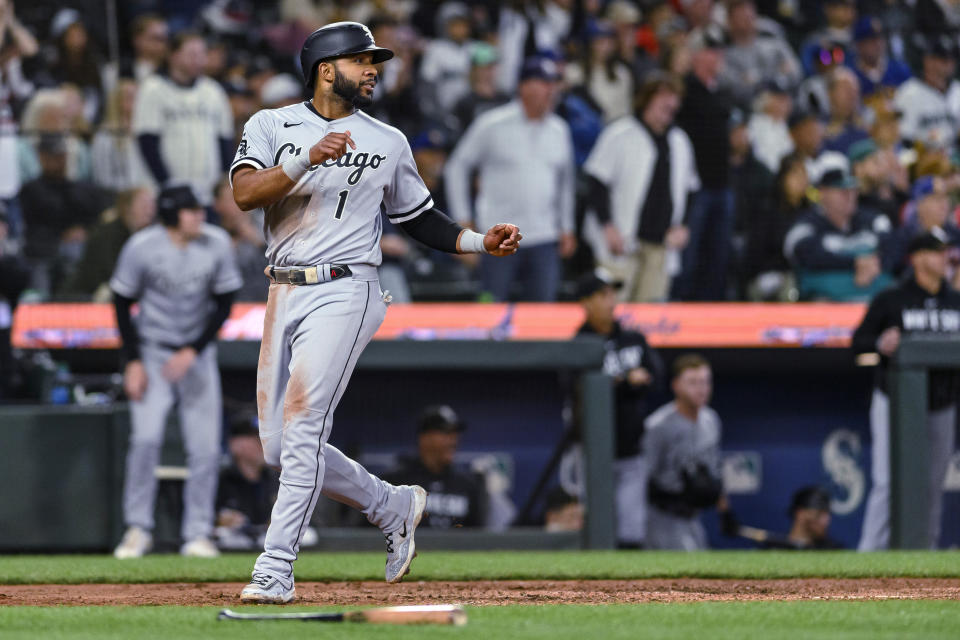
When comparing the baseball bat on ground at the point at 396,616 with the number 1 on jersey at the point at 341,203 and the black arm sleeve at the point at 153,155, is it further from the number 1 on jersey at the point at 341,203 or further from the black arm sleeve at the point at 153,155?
the black arm sleeve at the point at 153,155

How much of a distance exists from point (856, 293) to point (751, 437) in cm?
121

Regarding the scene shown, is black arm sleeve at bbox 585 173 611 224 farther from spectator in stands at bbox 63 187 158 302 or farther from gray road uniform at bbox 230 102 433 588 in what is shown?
Result: gray road uniform at bbox 230 102 433 588

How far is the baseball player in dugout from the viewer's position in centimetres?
476

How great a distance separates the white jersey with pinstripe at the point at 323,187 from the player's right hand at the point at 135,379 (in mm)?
3069

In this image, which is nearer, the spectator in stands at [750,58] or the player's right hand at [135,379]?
the player's right hand at [135,379]

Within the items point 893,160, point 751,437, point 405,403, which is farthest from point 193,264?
point 893,160

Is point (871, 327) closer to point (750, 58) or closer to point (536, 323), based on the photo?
point (536, 323)

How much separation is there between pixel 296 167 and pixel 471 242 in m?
0.76

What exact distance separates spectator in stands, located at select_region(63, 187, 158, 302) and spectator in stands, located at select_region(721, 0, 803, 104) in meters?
4.23

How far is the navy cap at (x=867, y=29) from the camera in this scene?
452 inches

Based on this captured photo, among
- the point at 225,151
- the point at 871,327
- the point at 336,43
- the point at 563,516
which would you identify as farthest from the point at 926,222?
the point at 336,43

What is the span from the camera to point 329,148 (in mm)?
4535

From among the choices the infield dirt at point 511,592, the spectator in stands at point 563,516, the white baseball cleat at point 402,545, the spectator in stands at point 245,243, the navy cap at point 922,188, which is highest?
the navy cap at point 922,188

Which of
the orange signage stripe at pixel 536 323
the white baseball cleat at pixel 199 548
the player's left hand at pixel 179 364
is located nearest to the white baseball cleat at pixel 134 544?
the white baseball cleat at pixel 199 548
